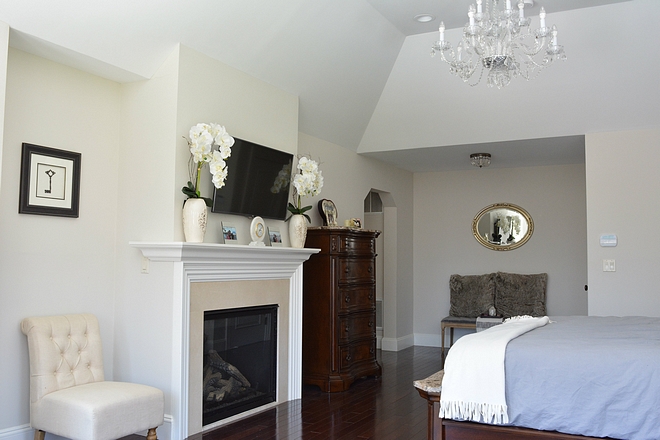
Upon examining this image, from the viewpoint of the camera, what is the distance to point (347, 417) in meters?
4.57

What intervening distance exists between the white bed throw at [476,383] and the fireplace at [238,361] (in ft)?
6.20

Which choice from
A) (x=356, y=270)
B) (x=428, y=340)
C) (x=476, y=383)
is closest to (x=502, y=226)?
(x=428, y=340)

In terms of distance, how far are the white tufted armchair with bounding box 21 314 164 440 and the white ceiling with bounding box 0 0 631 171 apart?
167 cm

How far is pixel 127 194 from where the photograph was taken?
4.25m

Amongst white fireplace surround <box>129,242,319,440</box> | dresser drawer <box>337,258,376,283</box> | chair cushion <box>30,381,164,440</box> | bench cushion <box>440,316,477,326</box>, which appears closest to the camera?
chair cushion <box>30,381,164,440</box>

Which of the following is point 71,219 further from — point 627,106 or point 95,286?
point 627,106

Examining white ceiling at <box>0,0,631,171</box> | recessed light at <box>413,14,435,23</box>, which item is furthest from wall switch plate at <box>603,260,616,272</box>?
recessed light at <box>413,14,435,23</box>

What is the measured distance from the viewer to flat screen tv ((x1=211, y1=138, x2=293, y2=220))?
4.42 m

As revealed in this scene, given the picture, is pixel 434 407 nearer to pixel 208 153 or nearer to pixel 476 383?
pixel 476 383

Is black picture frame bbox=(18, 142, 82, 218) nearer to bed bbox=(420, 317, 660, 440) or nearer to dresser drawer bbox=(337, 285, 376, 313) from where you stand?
dresser drawer bbox=(337, 285, 376, 313)

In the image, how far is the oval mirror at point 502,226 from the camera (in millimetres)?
7797

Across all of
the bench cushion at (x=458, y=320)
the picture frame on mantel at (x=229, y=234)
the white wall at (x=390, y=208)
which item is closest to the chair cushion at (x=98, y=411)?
the picture frame on mantel at (x=229, y=234)

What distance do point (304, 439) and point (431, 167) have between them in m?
4.73

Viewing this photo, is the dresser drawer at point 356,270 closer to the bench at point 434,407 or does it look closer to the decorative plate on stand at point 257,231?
the decorative plate on stand at point 257,231
